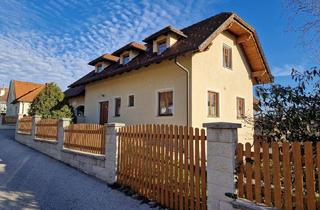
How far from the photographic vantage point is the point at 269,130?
4270 millimetres

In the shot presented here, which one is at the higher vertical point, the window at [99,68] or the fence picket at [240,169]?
the window at [99,68]

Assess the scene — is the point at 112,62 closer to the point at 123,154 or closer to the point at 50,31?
the point at 50,31

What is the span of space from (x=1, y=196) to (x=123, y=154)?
2850 millimetres

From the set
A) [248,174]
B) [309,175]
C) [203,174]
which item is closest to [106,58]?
[203,174]

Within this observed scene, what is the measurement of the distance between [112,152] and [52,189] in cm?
168

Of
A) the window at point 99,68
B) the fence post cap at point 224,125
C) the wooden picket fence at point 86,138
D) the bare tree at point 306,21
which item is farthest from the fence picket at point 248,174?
the window at point 99,68

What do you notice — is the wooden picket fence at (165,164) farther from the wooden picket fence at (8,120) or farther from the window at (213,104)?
the wooden picket fence at (8,120)

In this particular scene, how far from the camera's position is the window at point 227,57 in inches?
559

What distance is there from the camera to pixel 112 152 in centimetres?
670

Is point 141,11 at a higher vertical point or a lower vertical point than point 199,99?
higher

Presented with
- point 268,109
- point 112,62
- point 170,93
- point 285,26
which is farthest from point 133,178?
point 112,62

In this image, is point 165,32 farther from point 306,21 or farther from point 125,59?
point 306,21

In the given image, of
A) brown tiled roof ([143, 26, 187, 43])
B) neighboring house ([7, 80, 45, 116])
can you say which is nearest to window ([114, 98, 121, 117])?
brown tiled roof ([143, 26, 187, 43])

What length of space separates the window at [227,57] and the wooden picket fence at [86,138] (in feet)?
29.1
